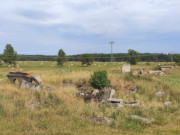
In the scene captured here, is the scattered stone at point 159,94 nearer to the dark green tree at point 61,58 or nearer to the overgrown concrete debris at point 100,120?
the overgrown concrete debris at point 100,120

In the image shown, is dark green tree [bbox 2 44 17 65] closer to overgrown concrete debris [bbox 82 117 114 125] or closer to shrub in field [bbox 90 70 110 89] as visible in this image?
shrub in field [bbox 90 70 110 89]

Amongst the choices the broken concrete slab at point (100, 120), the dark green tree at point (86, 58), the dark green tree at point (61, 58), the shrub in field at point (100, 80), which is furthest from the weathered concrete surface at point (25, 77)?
the dark green tree at point (61, 58)

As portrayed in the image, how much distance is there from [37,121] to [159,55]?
93.1m

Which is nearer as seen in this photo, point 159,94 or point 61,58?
point 159,94

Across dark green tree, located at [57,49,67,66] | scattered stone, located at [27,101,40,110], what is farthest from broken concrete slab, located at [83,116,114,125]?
dark green tree, located at [57,49,67,66]

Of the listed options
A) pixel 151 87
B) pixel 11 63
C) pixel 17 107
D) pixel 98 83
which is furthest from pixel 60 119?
pixel 11 63

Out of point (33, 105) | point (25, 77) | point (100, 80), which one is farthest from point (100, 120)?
point (25, 77)

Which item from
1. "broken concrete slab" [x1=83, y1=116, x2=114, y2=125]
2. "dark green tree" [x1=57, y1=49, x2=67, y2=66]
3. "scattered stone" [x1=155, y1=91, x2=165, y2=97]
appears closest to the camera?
"broken concrete slab" [x1=83, y1=116, x2=114, y2=125]

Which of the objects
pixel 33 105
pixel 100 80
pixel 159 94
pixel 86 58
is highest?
pixel 86 58

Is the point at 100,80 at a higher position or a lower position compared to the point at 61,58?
lower

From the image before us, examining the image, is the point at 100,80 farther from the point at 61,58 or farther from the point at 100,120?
the point at 61,58

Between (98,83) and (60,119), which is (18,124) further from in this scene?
(98,83)

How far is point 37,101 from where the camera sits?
956cm

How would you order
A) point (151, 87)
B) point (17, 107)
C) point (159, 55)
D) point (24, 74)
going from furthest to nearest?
point (159, 55), point (24, 74), point (151, 87), point (17, 107)
